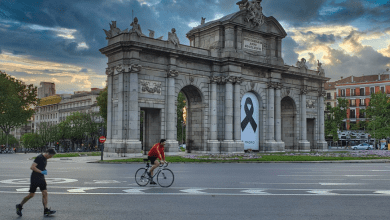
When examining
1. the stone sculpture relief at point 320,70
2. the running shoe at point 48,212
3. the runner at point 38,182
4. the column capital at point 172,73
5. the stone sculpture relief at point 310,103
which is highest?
the stone sculpture relief at point 320,70

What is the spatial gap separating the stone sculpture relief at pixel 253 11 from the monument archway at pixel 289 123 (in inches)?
478

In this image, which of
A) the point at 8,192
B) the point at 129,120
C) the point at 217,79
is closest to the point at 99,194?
the point at 8,192

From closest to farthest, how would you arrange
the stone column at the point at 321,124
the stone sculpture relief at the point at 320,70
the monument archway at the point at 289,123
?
1. the monument archway at the point at 289,123
2. the stone column at the point at 321,124
3. the stone sculpture relief at the point at 320,70

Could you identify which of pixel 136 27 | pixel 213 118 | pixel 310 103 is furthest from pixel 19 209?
pixel 310 103

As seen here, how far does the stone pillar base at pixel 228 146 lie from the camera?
140 ft

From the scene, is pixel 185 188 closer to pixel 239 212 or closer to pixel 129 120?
pixel 239 212

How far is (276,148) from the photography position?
157ft

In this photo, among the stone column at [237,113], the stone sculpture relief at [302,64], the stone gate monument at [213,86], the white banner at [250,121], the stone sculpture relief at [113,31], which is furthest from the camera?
the stone sculpture relief at [302,64]

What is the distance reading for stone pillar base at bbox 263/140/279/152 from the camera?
47.6 m

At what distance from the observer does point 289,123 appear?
54844 mm

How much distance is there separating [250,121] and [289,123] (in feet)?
32.3

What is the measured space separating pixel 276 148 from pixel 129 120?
759 inches

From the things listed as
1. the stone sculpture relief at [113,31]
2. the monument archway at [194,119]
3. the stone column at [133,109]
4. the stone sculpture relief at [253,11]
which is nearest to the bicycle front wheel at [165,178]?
the stone column at [133,109]

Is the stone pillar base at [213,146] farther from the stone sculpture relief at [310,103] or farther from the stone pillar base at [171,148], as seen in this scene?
the stone sculpture relief at [310,103]
